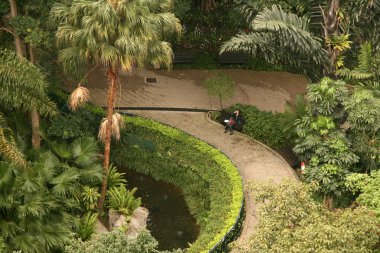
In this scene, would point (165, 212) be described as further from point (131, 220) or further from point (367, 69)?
point (367, 69)

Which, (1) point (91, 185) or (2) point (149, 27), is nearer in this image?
(2) point (149, 27)

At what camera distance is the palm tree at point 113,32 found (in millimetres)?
22862

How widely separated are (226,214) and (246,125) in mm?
7239

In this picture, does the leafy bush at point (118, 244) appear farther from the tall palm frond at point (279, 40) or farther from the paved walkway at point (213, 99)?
the paved walkway at point (213, 99)

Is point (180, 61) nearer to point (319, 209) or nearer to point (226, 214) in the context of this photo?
point (226, 214)

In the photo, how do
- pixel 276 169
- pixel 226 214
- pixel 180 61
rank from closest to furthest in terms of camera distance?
pixel 226 214 → pixel 276 169 → pixel 180 61

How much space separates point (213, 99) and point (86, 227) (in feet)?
39.7

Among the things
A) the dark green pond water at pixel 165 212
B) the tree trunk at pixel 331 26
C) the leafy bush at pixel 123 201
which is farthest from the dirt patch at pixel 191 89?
the leafy bush at pixel 123 201

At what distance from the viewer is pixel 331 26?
90.0 feet

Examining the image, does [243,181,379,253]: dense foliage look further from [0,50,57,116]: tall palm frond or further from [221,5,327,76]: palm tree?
[0,50,57,116]: tall palm frond

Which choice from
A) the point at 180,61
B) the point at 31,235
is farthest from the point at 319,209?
the point at 180,61

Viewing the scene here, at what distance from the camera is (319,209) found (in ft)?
62.3

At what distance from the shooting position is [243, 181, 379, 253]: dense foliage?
17000mm

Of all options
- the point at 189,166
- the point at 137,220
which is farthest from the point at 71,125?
the point at 189,166
